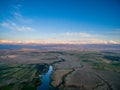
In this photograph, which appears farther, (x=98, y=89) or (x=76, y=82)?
(x=76, y=82)

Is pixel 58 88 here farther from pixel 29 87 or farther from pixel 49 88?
pixel 29 87

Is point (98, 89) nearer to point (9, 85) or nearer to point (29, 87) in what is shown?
point (29, 87)

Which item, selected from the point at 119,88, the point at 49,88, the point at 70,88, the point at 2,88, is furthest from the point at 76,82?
the point at 2,88

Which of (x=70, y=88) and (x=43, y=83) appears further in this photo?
(x=43, y=83)

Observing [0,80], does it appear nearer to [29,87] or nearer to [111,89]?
[29,87]

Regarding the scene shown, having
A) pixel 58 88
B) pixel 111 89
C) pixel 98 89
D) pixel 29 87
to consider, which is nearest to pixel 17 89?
pixel 29 87

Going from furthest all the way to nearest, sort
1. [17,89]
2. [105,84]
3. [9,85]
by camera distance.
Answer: [105,84], [9,85], [17,89]

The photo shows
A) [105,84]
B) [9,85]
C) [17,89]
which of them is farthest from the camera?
[105,84]
